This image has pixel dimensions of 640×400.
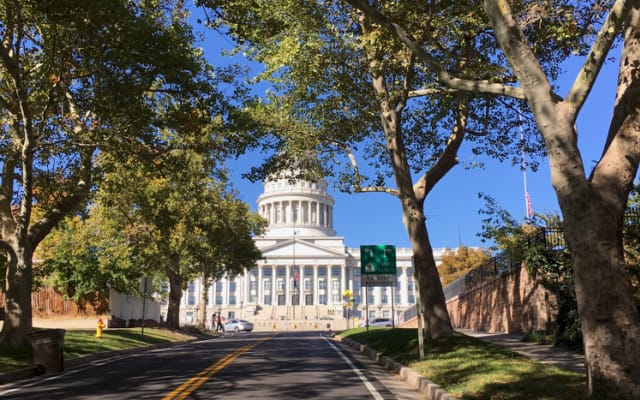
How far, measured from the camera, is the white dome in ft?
429

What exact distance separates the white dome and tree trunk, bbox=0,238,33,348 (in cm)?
11202

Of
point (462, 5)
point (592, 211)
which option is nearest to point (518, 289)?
Answer: point (462, 5)

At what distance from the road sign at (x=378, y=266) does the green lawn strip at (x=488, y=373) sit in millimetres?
3624

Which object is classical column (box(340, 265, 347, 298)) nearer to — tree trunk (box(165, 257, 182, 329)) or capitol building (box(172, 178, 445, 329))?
capitol building (box(172, 178, 445, 329))

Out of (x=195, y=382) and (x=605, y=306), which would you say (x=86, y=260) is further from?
(x=605, y=306)

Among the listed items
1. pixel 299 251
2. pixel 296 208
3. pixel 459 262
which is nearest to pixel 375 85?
pixel 459 262

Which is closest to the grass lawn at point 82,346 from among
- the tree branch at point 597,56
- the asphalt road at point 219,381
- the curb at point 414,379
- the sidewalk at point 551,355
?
the asphalt road at point 219,381

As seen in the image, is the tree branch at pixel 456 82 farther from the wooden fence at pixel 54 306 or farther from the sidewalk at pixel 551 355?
the wooden fence at pixel 54 306

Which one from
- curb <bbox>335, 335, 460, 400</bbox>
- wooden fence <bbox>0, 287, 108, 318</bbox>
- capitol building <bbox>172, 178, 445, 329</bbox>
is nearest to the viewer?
curb <bbox>335, 335, 460, 400</bbox>

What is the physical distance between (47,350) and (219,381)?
5.09 metres

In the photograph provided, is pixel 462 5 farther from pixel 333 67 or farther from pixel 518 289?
pixel 518 289

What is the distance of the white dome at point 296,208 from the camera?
A: 429 ft

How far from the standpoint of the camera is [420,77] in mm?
19625

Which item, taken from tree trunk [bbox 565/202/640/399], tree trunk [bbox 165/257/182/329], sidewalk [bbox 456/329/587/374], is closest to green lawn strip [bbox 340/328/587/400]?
tree trunk [bbox 565/202/640/399]
